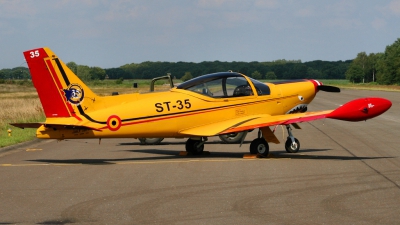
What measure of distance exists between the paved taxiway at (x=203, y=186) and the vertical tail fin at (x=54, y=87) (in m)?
1.29

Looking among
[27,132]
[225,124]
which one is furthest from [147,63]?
[225,124]

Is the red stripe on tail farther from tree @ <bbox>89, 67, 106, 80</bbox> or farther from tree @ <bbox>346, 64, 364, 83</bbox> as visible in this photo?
tree @ <bbox>346, 64, 364, 83</bbox>

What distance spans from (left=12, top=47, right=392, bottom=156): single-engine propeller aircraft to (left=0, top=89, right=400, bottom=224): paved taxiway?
2.51 ft

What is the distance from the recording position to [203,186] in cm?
1206

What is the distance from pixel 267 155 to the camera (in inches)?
653

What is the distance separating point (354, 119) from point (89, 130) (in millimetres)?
5861

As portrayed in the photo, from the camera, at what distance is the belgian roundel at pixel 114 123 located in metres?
15.7

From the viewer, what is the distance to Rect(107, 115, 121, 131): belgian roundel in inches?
617

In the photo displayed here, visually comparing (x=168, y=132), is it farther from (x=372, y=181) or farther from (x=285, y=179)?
(x=372, y=181)

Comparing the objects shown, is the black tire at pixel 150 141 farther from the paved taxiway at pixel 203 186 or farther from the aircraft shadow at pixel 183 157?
the aircraft shadow at pixel 183 157

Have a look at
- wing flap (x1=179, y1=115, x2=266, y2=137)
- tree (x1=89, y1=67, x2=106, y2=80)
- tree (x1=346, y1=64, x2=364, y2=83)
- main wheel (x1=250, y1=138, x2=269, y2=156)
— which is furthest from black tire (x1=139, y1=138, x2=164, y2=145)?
tree (x1=346, y1=64, x2=364, y2=83)

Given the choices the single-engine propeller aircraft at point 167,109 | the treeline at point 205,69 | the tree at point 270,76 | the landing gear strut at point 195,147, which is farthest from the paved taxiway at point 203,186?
the treeline at point 205,69

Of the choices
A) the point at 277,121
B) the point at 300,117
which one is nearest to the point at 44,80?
the point at 277,121

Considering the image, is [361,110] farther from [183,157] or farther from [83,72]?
[83,72]
